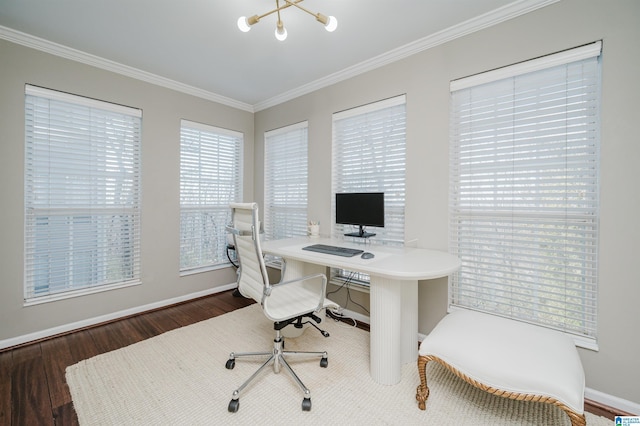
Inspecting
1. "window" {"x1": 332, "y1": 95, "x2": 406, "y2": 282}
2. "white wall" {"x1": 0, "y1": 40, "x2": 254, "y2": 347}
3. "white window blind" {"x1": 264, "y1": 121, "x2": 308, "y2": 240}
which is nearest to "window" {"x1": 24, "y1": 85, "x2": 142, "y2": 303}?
"white wall" {"x1": 0, "y1": 40, "x2": 254, "y2": 347}

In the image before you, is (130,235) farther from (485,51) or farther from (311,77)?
(485,51)

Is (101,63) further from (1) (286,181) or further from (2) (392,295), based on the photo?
(2) (392,295)

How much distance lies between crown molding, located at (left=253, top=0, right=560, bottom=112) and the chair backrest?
6.26 feet

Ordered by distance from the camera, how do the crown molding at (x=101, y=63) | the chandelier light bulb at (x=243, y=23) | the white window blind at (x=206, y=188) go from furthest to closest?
the white window blind at (x=206, y=188) < the crown molding at (x=101, y=63) < the chandelier light bulb at (x=243, y=23)

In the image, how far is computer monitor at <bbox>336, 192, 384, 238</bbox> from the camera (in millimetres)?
2396

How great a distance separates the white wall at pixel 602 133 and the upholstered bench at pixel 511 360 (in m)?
0.45

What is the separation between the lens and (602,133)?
1.61m

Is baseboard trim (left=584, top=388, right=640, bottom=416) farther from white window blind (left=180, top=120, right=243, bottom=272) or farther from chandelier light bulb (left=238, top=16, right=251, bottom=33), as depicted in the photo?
white window blind (left=180, top=120, right=243, bottom=272)

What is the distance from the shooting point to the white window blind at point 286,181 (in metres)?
3.39

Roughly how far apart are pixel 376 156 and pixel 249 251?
1.58 meters

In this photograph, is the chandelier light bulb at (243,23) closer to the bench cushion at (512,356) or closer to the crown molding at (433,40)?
the crown molding at (433,40)

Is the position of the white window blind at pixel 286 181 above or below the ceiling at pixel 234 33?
below

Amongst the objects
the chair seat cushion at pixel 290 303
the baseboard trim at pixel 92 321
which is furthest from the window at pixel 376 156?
the baseboard trim at pixel 92 321

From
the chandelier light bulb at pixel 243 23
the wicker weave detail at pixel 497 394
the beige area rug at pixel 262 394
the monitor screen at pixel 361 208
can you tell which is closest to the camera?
the wicker weave detail at pixel 497 394
